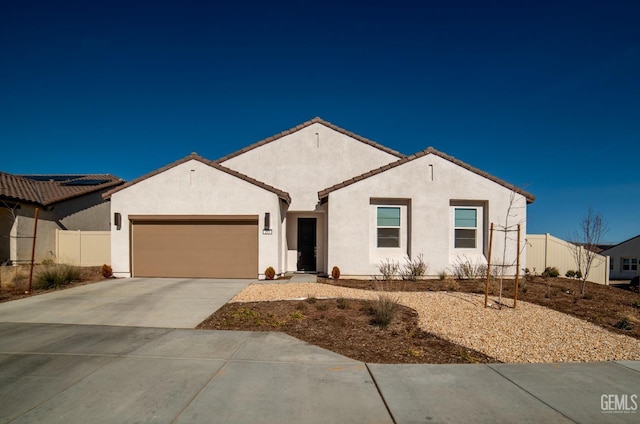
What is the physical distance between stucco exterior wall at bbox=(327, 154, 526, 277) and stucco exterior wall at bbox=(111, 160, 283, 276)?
2.66 metres

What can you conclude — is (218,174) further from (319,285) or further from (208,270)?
(319,285)

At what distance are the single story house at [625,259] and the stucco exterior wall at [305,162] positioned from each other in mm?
33686

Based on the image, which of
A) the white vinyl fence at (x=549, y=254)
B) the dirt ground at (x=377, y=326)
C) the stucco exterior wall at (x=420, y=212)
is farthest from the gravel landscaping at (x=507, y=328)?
the white vinyl fence at (x=549, y=254)

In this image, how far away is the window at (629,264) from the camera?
33.5 metres

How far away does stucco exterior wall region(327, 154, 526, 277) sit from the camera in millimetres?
13359

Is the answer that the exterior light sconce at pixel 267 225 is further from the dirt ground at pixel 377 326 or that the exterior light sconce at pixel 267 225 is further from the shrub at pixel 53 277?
the shrub at pixel 53 277

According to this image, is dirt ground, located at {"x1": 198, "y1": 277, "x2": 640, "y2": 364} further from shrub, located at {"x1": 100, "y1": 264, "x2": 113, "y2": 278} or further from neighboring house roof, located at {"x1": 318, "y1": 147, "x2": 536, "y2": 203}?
shrub, located at {"x1": 100, "y1": 264, "x2": 113, "y2": 278}

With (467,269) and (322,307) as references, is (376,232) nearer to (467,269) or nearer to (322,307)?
(467,269)

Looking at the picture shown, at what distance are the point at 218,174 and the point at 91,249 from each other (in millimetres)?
9279

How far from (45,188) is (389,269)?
846 inches

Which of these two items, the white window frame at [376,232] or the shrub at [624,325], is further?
the white window frame at [376,232]

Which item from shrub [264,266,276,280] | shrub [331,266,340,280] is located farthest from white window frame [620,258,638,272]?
shrub [264,266,276,280]

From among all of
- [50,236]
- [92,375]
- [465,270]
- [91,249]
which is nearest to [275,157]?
[465,270]

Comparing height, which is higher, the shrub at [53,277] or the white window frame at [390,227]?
the white window frame at [390,227]
